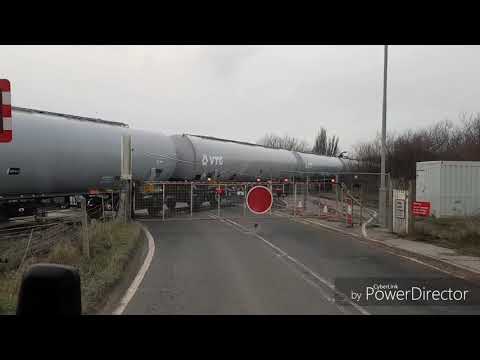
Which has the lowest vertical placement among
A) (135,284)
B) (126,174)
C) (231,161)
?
(135,284)

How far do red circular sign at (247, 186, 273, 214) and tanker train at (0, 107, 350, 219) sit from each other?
273 inches

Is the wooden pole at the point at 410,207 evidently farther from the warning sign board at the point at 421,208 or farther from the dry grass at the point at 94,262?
the dry grass at the point at 94,262

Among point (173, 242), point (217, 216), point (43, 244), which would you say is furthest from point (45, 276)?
point (217, 216)

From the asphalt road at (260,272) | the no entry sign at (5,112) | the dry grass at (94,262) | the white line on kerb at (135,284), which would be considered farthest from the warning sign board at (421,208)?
the no entry sign at (5,112)

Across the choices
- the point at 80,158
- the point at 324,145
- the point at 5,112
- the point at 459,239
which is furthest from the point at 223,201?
the point at 324,145

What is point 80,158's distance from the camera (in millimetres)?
15266

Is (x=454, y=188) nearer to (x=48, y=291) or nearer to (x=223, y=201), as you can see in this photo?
(x=223, y=201)

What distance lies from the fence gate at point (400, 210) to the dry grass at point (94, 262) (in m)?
8.00

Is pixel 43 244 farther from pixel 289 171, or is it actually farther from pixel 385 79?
pixel 289 171

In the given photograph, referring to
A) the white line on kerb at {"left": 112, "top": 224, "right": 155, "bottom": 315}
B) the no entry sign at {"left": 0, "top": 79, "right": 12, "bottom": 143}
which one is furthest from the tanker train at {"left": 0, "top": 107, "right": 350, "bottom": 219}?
the no entry sign at {"left": 0, "top": 79, "right": 12, "bottom": 143}

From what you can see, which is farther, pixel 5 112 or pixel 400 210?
pixel 400 210

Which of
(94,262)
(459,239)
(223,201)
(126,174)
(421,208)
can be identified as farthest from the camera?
(223,201)

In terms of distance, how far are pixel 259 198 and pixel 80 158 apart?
7.28 m

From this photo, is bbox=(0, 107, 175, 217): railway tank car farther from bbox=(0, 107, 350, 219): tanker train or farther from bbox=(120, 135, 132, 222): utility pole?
bbox=(120, 135, 132, 222): utility pole
